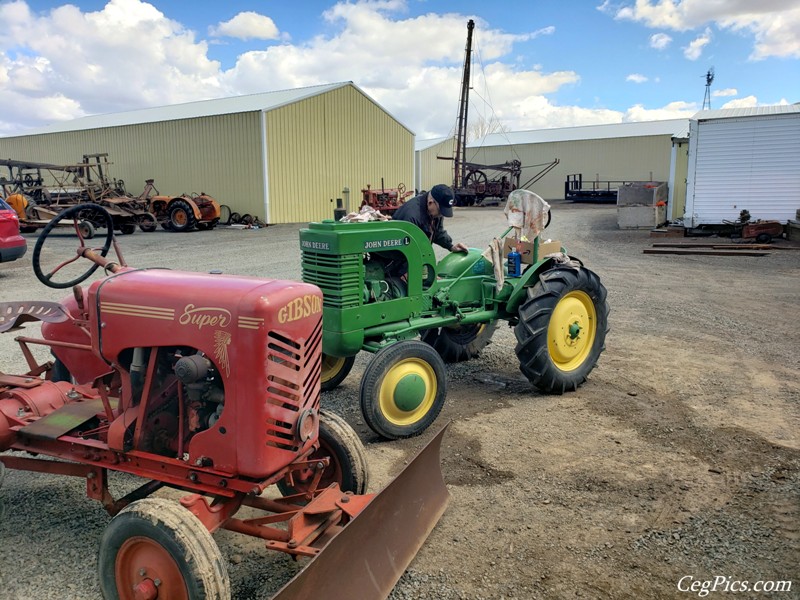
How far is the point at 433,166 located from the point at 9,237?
1181 inches

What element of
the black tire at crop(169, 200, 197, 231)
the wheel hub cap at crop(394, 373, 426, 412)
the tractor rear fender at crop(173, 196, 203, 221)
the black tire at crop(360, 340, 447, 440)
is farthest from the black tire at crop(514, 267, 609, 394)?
the black tire at crop(169, 200, 197, 231)

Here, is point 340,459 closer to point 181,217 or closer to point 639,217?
point 639,217

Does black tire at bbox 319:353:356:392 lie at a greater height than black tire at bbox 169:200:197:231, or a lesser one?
lesser

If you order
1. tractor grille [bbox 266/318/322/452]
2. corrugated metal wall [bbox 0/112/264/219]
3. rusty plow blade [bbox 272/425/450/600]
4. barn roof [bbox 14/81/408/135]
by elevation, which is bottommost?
rusty plow blade [bbox 272/425/450/600]

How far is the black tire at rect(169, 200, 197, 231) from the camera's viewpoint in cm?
1869

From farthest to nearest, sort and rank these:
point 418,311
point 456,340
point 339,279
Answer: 1. point 456,340
2. point 418,311
3. point 339,279

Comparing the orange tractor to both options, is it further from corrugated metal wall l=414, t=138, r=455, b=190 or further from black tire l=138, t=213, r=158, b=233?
corrugated metal wall l=414, t=138, r=455, b=190

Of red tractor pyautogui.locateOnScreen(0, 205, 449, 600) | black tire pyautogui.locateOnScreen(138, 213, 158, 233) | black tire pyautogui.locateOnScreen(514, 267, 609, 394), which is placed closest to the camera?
red tractor pyautogui.locateOnScreen(0, 205, 449, 600)

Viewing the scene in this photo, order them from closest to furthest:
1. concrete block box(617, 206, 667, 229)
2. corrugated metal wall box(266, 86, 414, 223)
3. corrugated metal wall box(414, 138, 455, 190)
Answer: concrete block box(617, 206, 667, 229)
corrugated metal wall box(266, 86, 414, 223)
corrugated metal wall box(414, 138, 455, 190)

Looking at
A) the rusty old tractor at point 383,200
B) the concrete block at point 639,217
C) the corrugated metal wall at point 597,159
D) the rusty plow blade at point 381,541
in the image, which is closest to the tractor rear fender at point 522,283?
the rusty plow blade at point 381,541

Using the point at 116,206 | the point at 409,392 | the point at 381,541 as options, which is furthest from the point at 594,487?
the point at 116,206

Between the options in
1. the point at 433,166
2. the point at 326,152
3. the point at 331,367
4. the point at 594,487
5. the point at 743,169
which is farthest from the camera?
the point at 433,166

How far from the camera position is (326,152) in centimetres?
2294

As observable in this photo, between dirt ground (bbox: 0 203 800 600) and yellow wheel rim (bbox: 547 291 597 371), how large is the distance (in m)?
0.25
